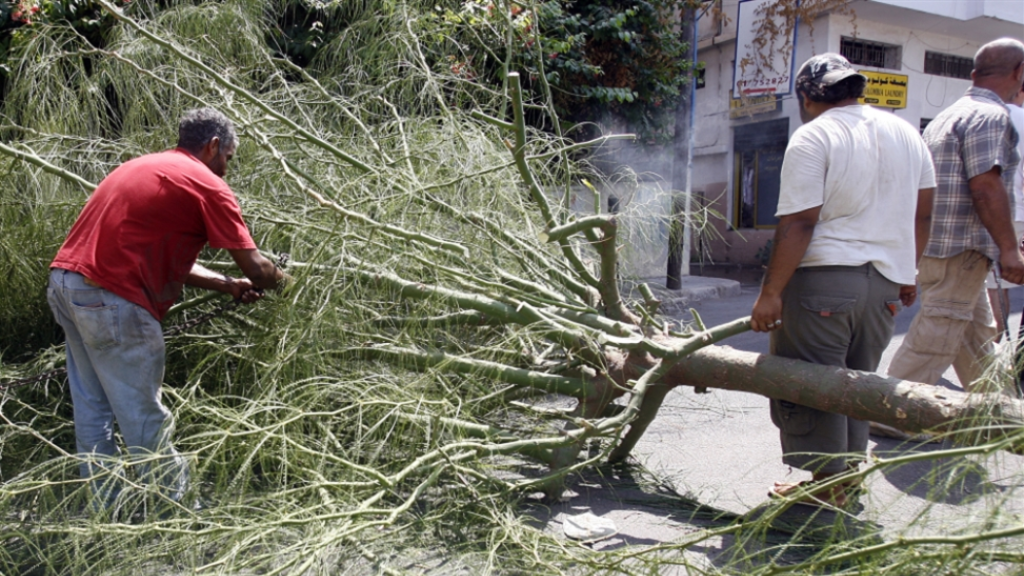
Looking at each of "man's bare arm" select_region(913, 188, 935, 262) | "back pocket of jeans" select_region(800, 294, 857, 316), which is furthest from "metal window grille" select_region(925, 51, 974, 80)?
"back pocket of jeans" select_region(800, 294, 857, 316)

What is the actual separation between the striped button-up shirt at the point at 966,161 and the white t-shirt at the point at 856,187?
2.90 ft

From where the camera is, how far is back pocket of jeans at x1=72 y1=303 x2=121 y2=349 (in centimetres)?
258

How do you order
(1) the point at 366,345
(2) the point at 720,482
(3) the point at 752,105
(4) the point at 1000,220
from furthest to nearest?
(3) the point at 752,105
(4) the point at 1000,220
(2) the point at 720,482
(1) the point at 366,345

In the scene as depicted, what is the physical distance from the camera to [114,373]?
2.64 meters

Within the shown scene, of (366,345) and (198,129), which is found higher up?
(198,129)

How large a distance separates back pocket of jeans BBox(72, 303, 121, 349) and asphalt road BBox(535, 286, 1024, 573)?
1.58m

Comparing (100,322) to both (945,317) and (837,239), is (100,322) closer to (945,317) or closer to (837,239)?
(837,239)

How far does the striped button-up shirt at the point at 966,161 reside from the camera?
332 cm

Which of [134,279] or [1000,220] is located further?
[1000,220]

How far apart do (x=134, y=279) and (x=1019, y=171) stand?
147 inches

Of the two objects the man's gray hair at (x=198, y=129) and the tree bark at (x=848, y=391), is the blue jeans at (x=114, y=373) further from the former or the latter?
the tree bark at (x=848, y=391)

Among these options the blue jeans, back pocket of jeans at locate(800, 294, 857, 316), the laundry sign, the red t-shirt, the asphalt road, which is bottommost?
the asphalt road

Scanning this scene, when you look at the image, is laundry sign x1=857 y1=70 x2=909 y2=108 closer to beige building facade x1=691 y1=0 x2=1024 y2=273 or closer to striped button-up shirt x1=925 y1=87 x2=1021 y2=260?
beige building facade x1=691 y1=0 x2=1024 y2=273

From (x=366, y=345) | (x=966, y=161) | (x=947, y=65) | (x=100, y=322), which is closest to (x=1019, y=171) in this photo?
(x=966, y=161)
